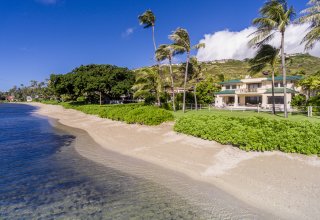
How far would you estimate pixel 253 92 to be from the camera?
40.3 m

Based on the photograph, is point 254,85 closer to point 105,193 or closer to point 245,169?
point 245,169

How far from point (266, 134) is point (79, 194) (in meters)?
8.67

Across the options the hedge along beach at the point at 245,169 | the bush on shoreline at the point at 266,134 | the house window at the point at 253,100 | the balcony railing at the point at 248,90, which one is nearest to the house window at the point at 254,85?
the house window at the point at 253,100

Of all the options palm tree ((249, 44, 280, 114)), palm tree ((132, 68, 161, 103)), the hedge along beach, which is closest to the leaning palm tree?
palm tree ((132, 68, 161, 103))

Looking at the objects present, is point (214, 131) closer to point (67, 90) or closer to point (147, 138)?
point (147, 138)

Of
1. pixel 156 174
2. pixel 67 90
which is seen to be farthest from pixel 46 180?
pixel 67 90

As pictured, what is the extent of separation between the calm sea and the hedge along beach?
177 centimetres

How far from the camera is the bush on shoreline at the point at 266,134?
9617 mm

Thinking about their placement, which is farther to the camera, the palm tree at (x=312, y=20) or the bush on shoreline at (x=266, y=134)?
the palm tree at (x=312, y=20)

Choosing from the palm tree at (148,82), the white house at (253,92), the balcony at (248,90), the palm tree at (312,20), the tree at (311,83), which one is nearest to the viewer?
the palm tree at (312,20)

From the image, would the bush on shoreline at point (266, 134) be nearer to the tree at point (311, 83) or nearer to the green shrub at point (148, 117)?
the green shrub at point (148, 117)

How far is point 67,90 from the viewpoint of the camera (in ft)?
192

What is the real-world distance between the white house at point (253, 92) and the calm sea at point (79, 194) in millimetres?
32675

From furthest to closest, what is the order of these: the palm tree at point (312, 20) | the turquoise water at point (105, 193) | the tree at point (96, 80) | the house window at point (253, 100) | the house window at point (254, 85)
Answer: the tree at point (96, 80)
the house window at point (254, 85)
the house window at point (253, 100)
the palm tree at point (312, 20)
the turquoise water at point (105, 193)
